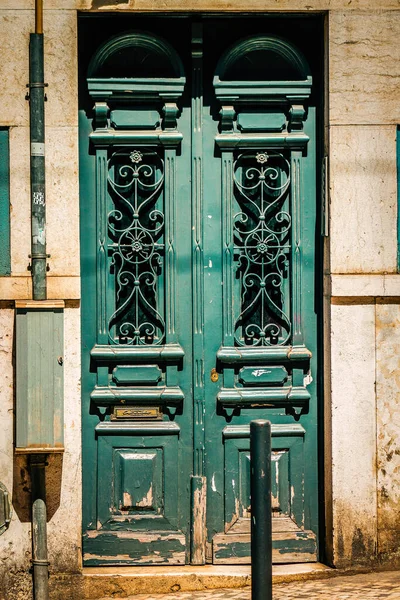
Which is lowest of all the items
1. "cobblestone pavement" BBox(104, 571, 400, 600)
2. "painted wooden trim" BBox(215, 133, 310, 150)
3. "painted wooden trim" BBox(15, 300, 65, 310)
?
"cobblestone pavement" BBox(104, 571, 400, 600)

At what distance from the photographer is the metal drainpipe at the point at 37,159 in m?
5.22

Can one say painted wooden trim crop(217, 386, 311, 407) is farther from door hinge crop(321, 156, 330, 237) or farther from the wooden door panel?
door hinge crop(321, 156, 330, 237)

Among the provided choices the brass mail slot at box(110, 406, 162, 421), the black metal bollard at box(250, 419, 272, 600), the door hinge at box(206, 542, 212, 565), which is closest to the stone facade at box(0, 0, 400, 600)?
the brass mail slot at box(110, 406, 162, 421)

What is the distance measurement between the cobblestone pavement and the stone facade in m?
0.13

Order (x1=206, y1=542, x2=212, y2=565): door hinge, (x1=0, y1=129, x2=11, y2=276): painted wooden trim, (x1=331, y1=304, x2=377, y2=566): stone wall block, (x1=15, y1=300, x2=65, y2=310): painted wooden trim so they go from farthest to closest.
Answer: (x1=206, y1=542, x2=212, y2=565): door hinge
(x1=331, y1=304, x2=377, y2=566): stone wall block
(x1=0, y1=129, x2=11, y2=276): painted wooden trim
(x1=15, y1=300, x2=65, y2=310): painted wooden trim

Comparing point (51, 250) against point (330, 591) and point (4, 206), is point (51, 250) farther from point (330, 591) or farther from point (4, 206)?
point (330, 591)

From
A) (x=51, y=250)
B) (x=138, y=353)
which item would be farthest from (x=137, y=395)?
(x=51, y=250)

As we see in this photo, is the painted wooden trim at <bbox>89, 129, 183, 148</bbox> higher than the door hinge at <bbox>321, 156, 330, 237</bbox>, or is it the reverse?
the painted wooden trim at <bbox>89, 129, 183, 148</bbox>

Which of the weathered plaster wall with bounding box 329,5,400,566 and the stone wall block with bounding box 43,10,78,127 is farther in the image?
the weathered plaster wall with bounding box 329,5,400,566

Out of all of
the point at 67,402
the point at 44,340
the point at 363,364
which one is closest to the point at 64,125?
the point at 44,340

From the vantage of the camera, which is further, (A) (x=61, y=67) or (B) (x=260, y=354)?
(B) (x=260, y=354)

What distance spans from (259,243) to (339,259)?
0.51 meters

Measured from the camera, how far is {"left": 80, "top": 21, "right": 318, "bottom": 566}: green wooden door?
18.0ft

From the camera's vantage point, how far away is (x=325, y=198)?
5.46 meters
